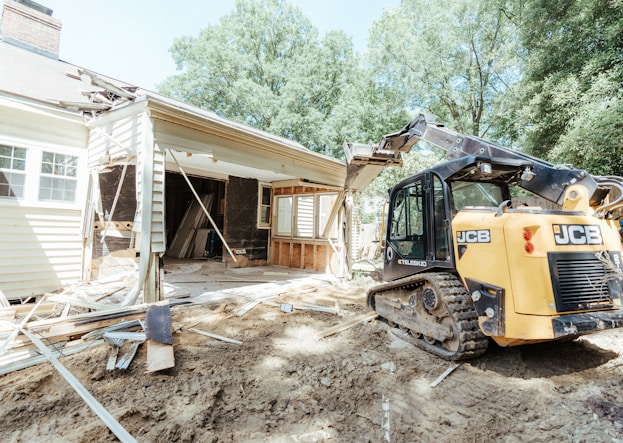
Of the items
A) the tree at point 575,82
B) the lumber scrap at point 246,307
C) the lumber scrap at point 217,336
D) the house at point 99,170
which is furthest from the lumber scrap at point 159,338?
the tree at point 575,82

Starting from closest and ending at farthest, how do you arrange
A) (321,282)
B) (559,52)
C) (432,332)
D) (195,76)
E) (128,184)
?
(432,332), (128,184), (321,282), (559,52), (195,76)

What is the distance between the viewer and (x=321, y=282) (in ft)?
25.5

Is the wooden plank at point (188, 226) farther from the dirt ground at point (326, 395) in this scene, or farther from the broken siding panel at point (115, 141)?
the dirt ground at point (326, 395)

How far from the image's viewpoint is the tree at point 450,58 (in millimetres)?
16781

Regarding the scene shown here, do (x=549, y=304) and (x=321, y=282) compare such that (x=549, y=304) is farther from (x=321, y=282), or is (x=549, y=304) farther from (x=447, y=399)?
(x=321, y=282)

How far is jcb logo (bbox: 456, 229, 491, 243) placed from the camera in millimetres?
3002

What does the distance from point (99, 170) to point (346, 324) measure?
5.99 metres

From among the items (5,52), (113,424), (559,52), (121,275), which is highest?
(559,52)

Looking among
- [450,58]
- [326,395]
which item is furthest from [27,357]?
[450,58]

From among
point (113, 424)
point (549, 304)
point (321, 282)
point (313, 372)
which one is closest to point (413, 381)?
point (313, 372)

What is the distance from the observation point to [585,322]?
2.66 m

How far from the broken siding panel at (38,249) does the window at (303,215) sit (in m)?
5.55

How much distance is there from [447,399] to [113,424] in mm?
2652

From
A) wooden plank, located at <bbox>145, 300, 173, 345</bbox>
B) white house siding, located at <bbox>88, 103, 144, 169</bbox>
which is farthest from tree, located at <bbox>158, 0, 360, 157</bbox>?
wooden plank, located at <bbox>145, 300, 173, 345</bbox>
